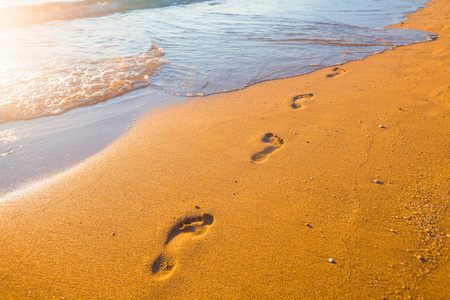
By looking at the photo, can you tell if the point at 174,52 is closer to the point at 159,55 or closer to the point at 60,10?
the point at 159,55

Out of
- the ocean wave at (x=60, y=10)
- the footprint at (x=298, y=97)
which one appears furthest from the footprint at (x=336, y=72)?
the ocean wave at (x=60, y=10)

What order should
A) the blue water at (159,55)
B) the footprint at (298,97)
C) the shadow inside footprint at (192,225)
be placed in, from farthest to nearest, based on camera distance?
1. the blue water at (159,55)
2. the footprint at (298,97)
3. the shadow inside footprint at (192,225)

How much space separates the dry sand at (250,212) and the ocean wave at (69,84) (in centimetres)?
159

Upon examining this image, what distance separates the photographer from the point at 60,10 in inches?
520

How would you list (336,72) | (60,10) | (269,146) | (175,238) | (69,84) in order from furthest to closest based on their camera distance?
(60,10), (336,72), (69,84), (269,146), (175,238)

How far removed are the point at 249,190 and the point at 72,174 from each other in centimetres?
189

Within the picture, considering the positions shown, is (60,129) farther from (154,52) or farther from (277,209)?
(154,52)

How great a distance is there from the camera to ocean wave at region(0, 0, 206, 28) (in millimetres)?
11688

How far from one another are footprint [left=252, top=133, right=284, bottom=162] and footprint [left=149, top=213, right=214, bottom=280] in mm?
910

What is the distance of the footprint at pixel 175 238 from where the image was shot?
168 cm

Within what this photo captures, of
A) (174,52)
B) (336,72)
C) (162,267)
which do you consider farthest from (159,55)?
(162,267)

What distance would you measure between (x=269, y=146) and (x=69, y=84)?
13.3 ft

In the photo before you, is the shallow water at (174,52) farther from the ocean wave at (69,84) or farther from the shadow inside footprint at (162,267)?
the shadow inside footprint at (162,267)

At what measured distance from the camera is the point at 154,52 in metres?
6.38
